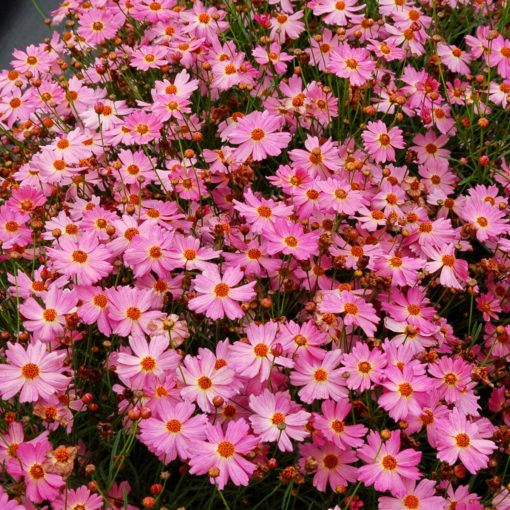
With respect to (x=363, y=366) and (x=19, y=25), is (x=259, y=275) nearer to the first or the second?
(x=363, y=366)

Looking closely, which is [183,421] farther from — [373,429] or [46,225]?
[46,225]

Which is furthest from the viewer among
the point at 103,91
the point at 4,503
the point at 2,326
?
the point at 103,91

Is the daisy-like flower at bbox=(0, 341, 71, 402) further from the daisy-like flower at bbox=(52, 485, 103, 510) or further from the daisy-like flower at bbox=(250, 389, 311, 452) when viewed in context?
the daisy-like flower at bbox=(250, 389, 311, 452)

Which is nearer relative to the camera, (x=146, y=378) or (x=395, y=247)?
(x=146, y=378)

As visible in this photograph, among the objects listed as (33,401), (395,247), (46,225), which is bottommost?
(395,247)

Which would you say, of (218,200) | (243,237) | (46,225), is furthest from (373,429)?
(46,225)

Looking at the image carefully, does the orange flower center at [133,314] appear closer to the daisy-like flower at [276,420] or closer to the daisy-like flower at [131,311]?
the daisy-like flower at [131,311]

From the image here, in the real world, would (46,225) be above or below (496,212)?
above

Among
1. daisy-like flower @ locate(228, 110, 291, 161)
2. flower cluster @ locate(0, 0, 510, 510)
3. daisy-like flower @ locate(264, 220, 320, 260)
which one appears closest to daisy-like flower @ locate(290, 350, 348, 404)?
flower cluster @ locate(0, 0, 510, 510)
